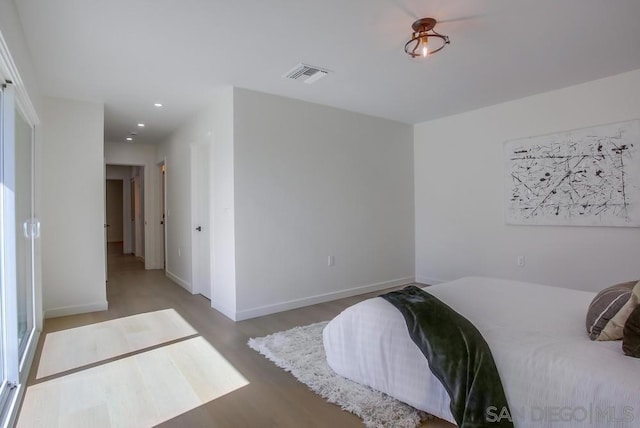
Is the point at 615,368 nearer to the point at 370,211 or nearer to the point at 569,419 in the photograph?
the point at 569,419

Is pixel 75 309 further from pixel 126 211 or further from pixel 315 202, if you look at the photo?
pixel 126 211

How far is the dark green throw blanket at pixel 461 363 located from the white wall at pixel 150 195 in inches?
241

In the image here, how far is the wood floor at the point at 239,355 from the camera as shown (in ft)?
6.23

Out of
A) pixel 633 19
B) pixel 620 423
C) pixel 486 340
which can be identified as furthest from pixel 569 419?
pixel 633 19

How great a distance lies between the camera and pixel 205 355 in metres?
2.72

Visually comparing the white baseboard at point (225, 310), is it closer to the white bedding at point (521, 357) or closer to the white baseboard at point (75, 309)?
the white baseboard at point (75, 309)

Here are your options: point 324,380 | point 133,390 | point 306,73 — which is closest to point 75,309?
point 133,390

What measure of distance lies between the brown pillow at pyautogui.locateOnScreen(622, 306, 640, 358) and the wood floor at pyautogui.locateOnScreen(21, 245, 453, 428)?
94cm

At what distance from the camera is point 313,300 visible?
13.6 ft

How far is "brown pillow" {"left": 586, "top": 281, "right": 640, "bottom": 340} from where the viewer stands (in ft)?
4.99

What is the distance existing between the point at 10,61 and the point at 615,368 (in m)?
3.44

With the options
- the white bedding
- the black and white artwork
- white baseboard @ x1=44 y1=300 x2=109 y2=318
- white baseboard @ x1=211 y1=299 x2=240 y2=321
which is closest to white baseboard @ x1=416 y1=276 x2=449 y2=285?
the black and white artwork

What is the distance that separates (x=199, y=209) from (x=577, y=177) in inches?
186

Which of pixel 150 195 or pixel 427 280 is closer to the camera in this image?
pixel 427 280
